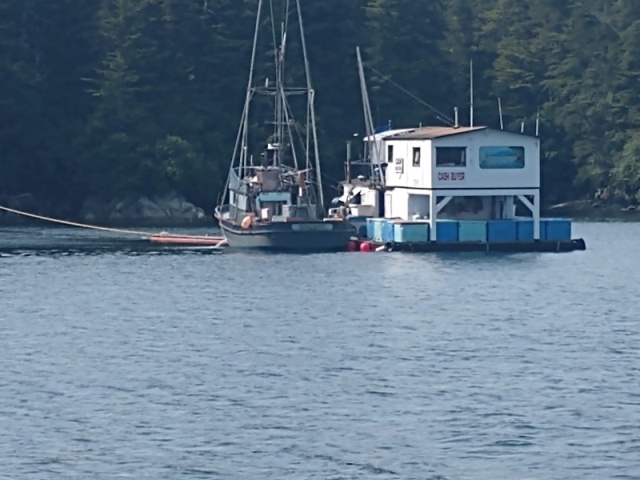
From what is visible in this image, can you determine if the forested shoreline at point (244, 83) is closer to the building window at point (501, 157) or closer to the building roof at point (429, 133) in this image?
the building roof at point (429, 133)

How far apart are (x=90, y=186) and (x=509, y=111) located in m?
26.8

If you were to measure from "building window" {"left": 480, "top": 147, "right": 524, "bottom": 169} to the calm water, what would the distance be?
7663mm

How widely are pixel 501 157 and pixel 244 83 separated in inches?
→ 1328

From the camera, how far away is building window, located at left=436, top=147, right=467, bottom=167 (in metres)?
64.4

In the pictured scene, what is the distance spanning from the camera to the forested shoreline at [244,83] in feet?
301

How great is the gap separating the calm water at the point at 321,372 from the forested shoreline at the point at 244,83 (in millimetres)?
34700

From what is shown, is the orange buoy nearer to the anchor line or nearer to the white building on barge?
the white building on barge

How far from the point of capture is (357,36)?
331 feet

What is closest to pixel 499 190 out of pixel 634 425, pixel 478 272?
pixel 478 272

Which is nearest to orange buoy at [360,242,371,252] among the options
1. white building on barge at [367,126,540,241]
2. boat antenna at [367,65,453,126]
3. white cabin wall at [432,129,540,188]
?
white building on barge at [367,126,540,241]

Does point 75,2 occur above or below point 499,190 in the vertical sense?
above

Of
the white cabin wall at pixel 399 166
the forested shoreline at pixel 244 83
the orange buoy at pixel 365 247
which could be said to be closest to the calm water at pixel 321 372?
the orange buoy at pixel 365 247

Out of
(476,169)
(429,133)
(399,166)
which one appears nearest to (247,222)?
(399,166)

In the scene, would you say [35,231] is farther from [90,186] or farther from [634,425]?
[634,425]
